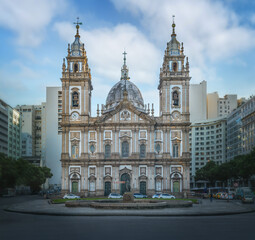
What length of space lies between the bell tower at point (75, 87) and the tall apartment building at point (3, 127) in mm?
32127

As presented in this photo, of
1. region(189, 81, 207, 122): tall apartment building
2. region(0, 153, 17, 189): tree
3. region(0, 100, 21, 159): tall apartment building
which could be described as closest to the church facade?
region(0, 153, 17, 189): tree

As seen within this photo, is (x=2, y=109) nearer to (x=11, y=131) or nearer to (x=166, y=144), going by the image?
(x=11, y=131)

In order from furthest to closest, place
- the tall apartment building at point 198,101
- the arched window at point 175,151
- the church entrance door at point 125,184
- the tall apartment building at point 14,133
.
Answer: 1. the tall apartment building at point 198,101
2. the tall apartment building at point 14,133
3. the arched window at point 175,151
4. the church entrance door at point 125,184

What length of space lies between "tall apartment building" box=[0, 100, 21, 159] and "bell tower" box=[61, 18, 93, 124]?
3158 centimetres

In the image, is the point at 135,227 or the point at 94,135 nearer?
the point at 135,227

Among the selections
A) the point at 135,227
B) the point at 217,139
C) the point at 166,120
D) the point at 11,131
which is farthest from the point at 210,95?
the point at 135,227

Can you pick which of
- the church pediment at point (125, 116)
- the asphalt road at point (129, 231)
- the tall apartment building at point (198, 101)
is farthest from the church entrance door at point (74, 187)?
the tall apartment building at point (198, 101)

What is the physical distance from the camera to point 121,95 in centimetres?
7956

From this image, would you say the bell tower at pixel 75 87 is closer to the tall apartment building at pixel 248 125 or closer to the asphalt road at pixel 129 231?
the tall apartment building at pixel 248 125

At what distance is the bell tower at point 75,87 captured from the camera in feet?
225

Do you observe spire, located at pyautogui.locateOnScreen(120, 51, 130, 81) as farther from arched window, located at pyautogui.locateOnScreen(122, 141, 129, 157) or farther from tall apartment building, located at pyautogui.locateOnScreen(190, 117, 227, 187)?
tall apartment building, located at pyautogui.locateOnScreen(190, 117, 227, 187)

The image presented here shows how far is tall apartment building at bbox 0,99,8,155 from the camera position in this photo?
3770 inches

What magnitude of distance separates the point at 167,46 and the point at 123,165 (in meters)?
21.7

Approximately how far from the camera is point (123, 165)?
218 feet
